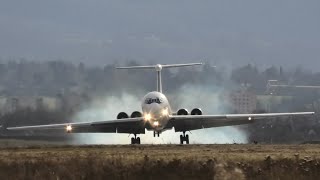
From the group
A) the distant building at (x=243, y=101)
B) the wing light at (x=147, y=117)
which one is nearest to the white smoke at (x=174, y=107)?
the distant building at (x=243, y=101)

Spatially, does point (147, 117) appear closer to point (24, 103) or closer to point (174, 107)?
point (174, 107)

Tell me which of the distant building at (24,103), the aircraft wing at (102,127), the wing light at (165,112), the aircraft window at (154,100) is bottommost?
the aircraft wing at (102,127)

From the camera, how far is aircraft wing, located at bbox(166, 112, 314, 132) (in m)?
68.4

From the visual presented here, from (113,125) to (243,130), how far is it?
72.5ft

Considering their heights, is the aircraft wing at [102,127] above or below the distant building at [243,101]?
below

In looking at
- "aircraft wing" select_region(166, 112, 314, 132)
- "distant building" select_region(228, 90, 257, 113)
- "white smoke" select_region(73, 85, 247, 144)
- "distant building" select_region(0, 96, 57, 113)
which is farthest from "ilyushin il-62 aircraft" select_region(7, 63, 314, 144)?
"distant building" select_region(228, 90, 257, 113)

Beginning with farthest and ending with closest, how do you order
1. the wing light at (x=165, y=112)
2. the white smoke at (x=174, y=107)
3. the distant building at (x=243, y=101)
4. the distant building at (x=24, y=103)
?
the distant building at (x=243, y=101)
the distant building at (x=24, y=103)
the white smoke at (x=174, y=107)
the wing light at (x=165, y=112)

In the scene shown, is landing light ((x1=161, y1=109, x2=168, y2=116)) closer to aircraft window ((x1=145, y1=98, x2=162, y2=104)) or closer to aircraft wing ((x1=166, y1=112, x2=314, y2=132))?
aircraft wing ((x1=166, y1=112, x2=314, y2=132))

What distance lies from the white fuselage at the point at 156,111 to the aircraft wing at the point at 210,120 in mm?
998

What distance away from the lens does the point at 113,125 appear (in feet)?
227

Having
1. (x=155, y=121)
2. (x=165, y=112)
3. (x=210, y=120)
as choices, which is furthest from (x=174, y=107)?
(x=155, y=121)

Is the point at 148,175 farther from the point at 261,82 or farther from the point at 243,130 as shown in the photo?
the point at 261,82

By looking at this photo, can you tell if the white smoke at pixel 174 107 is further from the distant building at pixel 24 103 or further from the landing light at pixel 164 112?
the landing light at pixel 164 112

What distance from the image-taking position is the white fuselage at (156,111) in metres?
68.4
